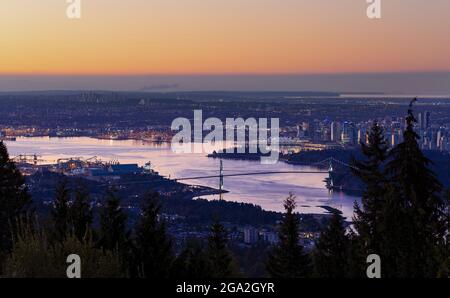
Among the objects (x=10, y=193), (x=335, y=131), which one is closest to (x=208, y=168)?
(x=335, y=131)

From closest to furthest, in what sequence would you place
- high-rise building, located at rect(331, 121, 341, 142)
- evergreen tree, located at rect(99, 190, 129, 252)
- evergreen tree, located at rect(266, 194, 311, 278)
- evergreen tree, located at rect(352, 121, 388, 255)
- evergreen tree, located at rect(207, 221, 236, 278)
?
evergreen tree, located at rect(352, 121, 388, 255) → evergreen tree, located at rect(99, 190, 129, 252) → evergreen tree, located at rect(266, 194, 311, 278) → evergreen tree, located at rect(207, 221, 236, 278) → high-rise building, located at rect(331, 121, 341, 142)

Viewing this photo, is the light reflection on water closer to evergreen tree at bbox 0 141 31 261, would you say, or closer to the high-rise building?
the high-rise building

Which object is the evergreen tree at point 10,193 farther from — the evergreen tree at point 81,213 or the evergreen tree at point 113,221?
the evergreen tree at point 113,221

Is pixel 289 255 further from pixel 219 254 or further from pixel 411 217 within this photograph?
pixel 411 217

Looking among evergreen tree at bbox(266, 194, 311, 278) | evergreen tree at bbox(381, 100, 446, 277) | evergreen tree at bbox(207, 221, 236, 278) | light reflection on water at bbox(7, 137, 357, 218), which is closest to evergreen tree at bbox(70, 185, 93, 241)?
evergreen tree at bbox(207, 221, 236, 278)

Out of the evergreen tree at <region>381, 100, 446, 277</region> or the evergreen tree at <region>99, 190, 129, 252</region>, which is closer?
the evergreen tree at <region>381, 100, 446, 277</region>

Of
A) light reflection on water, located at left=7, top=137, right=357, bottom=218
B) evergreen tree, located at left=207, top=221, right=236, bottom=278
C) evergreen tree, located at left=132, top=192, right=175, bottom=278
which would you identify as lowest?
light reflection on water, located at left=7, top=137, right=357, bottom=218

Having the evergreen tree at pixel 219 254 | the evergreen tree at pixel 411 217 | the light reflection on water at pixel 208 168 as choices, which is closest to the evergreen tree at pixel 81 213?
the evergreen tree at pixel 219 254
